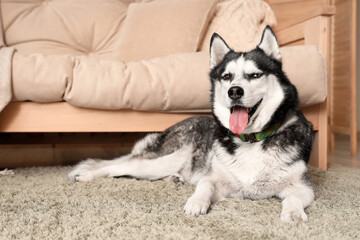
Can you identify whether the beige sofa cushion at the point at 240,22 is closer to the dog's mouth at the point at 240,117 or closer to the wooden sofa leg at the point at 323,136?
the wooden sofa leg at the point at 323,136

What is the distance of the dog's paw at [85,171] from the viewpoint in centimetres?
202

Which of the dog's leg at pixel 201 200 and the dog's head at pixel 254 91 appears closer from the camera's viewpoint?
the dog's leg at pixel 201 200

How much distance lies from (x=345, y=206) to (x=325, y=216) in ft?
0.76

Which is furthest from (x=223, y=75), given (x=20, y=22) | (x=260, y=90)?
(x=20, y=22)

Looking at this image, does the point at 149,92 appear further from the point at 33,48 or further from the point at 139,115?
the point at 33,48

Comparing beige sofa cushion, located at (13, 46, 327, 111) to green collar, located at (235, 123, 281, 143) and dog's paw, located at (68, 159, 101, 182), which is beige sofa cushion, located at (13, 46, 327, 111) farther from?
green collar, located at (235, 123, 281, 143)

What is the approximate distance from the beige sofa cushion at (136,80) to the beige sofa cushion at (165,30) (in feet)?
1.97

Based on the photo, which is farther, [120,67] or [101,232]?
[120,67]

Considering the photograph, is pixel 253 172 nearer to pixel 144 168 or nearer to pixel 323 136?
pixel 144 168

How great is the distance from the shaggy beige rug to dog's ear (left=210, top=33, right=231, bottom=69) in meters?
0.74

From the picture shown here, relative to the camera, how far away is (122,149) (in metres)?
3.32

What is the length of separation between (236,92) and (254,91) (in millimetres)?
108

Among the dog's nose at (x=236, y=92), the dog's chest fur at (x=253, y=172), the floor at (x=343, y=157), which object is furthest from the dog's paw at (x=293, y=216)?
the floor at (x=343, y=157)

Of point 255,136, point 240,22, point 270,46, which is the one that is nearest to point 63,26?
point 240,22
